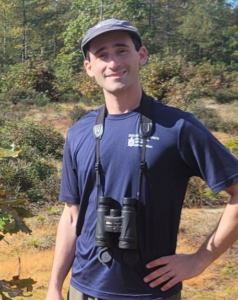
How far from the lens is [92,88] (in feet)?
66.7

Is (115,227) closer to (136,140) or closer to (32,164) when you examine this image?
(136,140)

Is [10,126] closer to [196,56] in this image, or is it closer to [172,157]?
[172,157]

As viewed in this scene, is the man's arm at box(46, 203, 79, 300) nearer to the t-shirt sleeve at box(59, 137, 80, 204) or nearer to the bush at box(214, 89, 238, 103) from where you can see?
the t-shirt sleeve at box(59, 137, 80, 204)

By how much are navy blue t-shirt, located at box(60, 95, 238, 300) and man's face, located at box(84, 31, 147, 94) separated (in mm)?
97

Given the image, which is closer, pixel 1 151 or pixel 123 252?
pixel 123 252

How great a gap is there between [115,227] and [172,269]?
0.22 m

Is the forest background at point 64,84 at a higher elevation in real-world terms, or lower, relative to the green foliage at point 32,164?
higher

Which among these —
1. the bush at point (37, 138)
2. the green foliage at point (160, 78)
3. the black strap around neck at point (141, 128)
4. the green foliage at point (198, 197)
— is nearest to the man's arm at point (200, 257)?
the black strap around neck at point (141, 128)

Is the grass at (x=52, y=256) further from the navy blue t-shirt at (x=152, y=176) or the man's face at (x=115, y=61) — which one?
the man's face at (x=115, y=61)

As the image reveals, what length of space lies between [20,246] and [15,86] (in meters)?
15.6

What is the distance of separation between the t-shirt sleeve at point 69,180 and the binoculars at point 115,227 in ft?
0.71

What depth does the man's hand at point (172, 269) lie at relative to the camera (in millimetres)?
1609

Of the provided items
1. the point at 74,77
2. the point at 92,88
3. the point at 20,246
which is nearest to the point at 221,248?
the point at 20,246

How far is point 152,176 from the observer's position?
1.59 meters
